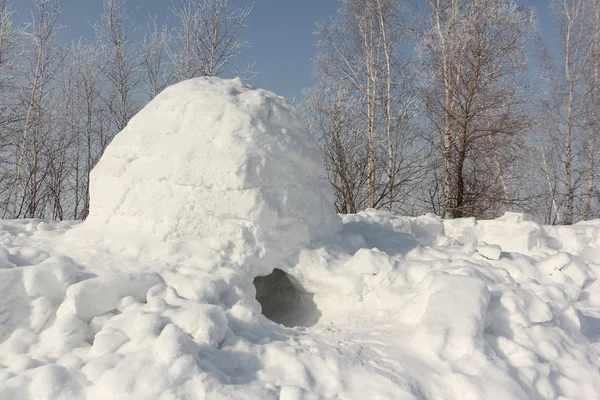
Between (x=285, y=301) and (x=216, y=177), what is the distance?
1.67 meters

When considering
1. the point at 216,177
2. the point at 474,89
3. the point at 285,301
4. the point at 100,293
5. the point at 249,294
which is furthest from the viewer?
the point at 474,89

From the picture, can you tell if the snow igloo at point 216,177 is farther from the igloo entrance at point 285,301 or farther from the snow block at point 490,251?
the snow block at point 490,251

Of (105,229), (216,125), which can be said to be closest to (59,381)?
(105,229)

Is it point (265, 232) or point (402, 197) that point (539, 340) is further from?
point (402, 197)

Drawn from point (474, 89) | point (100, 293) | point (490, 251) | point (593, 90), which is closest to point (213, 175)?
point (100, 293)

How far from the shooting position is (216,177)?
337 centimetres

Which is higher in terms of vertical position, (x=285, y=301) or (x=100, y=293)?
(x=100, y=293)

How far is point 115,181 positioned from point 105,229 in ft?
1.50

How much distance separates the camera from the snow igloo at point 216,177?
334cm

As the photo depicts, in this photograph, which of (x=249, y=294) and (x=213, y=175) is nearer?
(x=249, y=294)

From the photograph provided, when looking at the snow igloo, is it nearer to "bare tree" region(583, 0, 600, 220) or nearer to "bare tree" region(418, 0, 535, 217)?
"bare tree" region(418, 0, 535, 217)

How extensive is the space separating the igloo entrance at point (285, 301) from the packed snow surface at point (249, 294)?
0.02 meters

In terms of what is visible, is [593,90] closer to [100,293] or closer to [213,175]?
[213,175]

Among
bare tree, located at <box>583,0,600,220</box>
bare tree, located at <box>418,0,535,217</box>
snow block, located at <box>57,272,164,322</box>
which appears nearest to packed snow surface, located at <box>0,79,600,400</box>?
snow block, located at <box>57,272,164,322</box>
